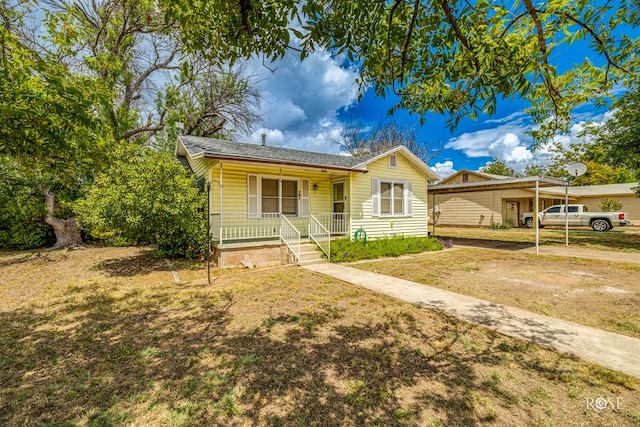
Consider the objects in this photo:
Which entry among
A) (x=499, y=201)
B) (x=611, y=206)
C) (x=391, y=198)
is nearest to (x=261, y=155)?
(x=391, y=198)

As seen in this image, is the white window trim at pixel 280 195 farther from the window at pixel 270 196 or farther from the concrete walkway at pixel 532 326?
the concrete walkway at pixel 532 326

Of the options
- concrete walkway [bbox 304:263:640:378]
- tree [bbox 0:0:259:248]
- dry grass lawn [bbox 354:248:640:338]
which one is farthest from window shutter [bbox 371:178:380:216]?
tree [bbox 0:0:259:248]

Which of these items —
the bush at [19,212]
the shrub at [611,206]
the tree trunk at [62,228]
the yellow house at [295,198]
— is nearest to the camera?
the yellow house at [295,198]

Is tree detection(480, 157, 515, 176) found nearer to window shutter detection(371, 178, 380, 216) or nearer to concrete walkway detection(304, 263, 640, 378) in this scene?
window shutter detection(371, 178, 380, 216)

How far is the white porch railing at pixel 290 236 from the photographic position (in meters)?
8.66

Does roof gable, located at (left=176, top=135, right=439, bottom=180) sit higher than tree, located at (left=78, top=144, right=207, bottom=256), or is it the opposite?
roof gable, located at (left=176, top=135, right=439, bottom=180)

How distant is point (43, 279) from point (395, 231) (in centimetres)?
1135

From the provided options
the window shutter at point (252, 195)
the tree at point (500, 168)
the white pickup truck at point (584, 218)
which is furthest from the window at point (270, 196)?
the tree at point (500, 168)

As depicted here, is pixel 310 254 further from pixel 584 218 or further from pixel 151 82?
pixel 584 218

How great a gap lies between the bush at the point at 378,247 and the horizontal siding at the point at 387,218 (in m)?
0.56

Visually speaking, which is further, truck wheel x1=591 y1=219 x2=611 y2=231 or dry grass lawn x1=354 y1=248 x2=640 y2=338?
truck wheel x1=591 y1=219 x2=611 y2=231

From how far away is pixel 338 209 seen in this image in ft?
37.3

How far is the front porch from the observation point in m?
8.43

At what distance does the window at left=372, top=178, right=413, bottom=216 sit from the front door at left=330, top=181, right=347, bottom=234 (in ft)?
4.31
